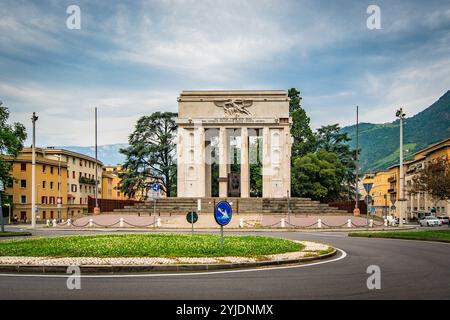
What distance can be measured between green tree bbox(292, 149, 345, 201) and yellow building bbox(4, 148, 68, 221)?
127 feet

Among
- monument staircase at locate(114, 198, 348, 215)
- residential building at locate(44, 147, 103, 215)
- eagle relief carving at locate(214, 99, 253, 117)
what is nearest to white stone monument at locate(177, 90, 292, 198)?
eagle relief carving at locate(214, 99, 253, 117)

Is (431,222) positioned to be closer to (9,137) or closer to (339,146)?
(339,146)

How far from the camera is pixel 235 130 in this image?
72125 millimetres

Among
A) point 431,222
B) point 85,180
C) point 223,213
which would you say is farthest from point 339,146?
point 223,213

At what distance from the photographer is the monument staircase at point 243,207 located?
5794cm

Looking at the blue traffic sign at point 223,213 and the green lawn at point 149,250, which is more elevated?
the blue traffic sign at point 223,213

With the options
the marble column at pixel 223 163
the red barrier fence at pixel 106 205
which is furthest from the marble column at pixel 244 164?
the red barrier fence at pixel 106 205

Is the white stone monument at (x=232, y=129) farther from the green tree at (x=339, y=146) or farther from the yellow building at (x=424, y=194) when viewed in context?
the green tree at (x=339, y=146)

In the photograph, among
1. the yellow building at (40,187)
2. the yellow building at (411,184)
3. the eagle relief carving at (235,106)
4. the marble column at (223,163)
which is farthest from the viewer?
the yellow building at (411,184)

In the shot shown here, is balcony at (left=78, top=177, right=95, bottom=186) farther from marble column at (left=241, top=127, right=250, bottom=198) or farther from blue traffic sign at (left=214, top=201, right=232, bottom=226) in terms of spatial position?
blue traffic sign at (left=214, top=201, right=232, bottom=226)

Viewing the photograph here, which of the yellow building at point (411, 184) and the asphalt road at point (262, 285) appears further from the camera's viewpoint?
the yellow building at point (411, 184)

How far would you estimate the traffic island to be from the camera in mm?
14117

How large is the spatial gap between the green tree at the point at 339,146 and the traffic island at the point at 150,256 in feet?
253
